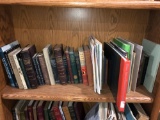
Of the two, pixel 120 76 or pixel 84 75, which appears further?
pixel 84 75

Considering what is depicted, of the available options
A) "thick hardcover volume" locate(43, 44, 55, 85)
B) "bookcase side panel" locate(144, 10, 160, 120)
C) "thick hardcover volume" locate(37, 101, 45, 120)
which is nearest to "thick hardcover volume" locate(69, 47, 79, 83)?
"thick hardcover volume" locate(43, 44, 55, 85)

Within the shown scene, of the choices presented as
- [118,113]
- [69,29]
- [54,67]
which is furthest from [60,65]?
[118,113]

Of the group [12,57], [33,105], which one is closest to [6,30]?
[12,57]

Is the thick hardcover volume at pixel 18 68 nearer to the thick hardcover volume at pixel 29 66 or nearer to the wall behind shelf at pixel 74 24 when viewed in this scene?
the thick hardcover volume at pixel 29 66

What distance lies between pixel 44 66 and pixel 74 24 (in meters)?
0.33

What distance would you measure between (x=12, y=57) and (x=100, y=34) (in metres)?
0.53

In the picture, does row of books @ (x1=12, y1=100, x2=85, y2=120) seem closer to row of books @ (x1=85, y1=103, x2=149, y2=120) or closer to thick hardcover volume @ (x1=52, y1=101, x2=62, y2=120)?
thick hardcover volume @ (x1=52, y1=101, x2=62, y2=120)

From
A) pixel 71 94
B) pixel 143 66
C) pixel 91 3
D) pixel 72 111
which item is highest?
pixel 91 3

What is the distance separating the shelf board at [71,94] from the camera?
696 mm

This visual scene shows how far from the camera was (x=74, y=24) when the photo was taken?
0.87 m

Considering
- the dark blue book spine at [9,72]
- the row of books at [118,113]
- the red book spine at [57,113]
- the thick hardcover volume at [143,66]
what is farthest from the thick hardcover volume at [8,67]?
the thick hardcover volume at [143,66]

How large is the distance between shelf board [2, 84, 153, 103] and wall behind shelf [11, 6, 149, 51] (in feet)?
1.04

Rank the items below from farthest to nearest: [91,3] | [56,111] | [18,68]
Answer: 1. [56,111]
2. [18,68]
3. [91,3]

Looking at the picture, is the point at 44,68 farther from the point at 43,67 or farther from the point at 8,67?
the point at 8,67
